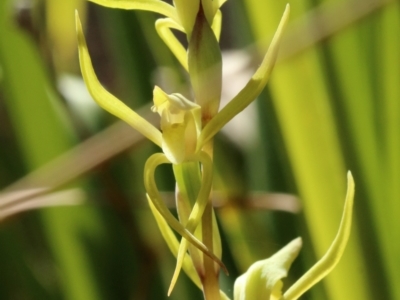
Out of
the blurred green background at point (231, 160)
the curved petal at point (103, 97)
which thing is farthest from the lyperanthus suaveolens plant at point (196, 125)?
the blurred green background at point (231, 160)

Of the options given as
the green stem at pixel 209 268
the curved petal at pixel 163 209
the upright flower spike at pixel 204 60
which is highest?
the upright flower spike at pixel 204 60

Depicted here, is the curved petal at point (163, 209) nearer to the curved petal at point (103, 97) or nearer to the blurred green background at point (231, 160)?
the curved petal at point (103, 97)

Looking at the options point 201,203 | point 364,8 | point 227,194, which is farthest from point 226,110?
point 227,194

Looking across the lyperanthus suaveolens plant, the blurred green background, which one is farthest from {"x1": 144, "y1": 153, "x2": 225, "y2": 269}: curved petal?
the blurred green background

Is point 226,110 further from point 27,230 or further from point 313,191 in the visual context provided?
point 27,230

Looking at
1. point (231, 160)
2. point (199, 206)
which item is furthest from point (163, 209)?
point (231, 160)

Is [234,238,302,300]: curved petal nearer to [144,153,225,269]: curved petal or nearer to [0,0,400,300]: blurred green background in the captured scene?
[144,153,225,269]: curved petal

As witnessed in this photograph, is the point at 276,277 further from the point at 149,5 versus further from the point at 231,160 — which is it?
the point at 231,160
